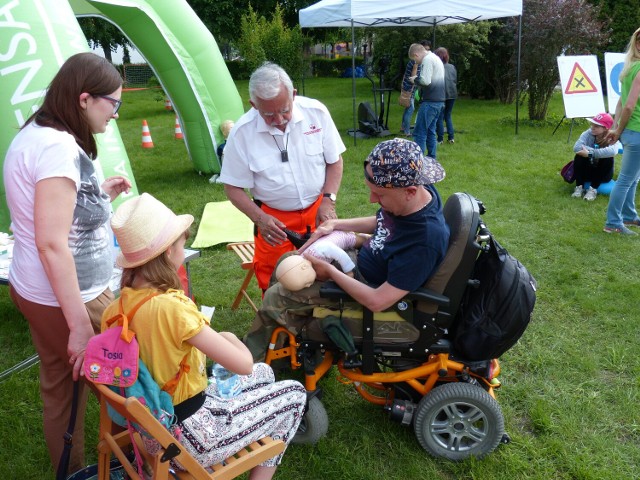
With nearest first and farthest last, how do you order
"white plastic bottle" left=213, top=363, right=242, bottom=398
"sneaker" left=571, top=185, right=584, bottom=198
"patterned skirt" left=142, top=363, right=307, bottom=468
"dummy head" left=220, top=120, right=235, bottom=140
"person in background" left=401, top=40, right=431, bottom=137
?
1. "patterned skirt" left=142, top=363, right=307, bottom=468
2. "white plastic bottle" left=213, top=363, right=242, bottom=398
3. "sneaker" left=571, top=185, right=584, bottom=198
4. "dummy head" left=220, top=120, right=235, bottom=140
5. "person in background" left=401, top=40, right=431, bottom=137

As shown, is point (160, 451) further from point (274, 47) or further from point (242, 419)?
point (274, 47)

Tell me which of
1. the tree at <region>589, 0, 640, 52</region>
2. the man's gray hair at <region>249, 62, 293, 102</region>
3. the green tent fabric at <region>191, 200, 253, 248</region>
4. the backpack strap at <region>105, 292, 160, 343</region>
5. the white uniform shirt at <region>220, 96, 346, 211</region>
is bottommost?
the green tent fabric at <region>191, 200, 253, 248</region>

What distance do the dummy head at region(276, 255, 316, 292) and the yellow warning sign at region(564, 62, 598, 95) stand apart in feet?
28.9

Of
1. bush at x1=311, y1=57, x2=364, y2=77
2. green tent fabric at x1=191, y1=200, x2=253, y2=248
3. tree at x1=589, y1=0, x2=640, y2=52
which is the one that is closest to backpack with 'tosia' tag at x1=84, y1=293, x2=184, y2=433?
green tent fabric at x1=191, y1=200, x2=253, y2=248

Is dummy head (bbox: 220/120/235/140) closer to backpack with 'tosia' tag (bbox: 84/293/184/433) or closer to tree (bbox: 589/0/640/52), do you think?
backpack with 'tosia' tag (bbox: 84/293/184/433)

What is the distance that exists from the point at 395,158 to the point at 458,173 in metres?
5.77

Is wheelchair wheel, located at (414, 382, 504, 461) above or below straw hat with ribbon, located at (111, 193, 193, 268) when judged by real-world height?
below

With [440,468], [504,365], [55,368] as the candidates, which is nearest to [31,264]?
[55,368]

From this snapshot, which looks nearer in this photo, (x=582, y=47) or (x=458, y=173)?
(x=458, y=173)

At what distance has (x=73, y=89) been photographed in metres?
1.87

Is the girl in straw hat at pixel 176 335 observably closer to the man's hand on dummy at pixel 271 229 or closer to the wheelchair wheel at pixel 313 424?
the wheelchair wheel at pixel 313 424

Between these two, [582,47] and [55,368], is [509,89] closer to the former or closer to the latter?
[582,47]

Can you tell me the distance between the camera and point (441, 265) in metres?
2.31

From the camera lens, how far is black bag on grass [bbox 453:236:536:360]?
2.37 meters
